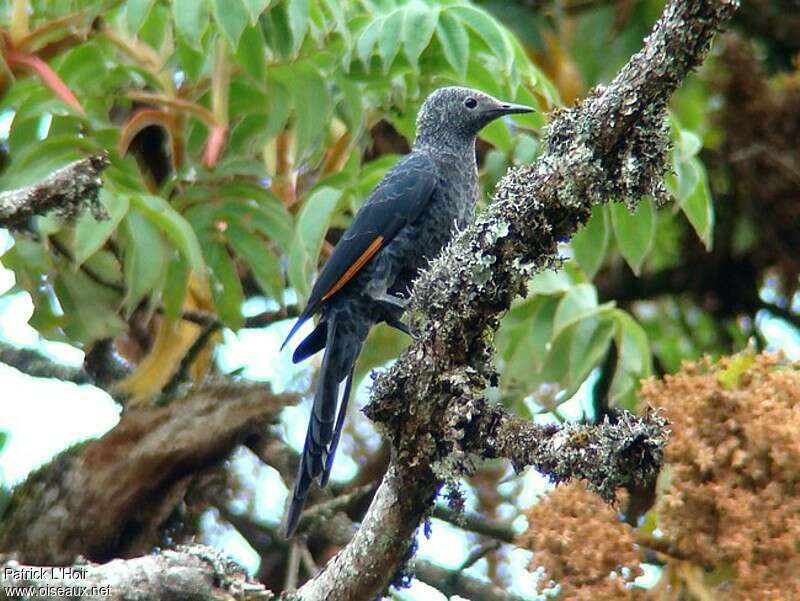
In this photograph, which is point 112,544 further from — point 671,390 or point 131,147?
point 671,390

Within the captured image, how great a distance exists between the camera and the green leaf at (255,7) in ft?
11.6

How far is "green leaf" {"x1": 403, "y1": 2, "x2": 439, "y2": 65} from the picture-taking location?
3.78 meters

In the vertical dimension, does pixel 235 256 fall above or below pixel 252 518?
above

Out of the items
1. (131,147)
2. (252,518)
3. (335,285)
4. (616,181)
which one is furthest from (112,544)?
(616,181)

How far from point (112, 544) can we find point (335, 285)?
109 centimetres

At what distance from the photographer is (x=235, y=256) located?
480 cm

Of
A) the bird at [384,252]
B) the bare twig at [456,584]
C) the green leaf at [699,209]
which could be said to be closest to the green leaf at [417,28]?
the bird at [384,252]

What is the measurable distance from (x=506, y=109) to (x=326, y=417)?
128 cm

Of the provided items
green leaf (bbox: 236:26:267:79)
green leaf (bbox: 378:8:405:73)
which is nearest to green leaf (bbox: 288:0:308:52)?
green leaf (bbox: 236:26:267:79)

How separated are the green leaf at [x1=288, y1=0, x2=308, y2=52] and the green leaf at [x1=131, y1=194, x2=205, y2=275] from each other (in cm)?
58

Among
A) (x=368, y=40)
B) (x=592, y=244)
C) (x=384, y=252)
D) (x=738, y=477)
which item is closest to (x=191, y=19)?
(x=368, y=40)

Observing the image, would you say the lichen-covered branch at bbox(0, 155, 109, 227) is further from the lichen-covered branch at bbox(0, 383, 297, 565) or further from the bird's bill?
the bird's bill

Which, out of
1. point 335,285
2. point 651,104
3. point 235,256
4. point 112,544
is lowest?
point 112,544

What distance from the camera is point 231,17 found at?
3.58m
